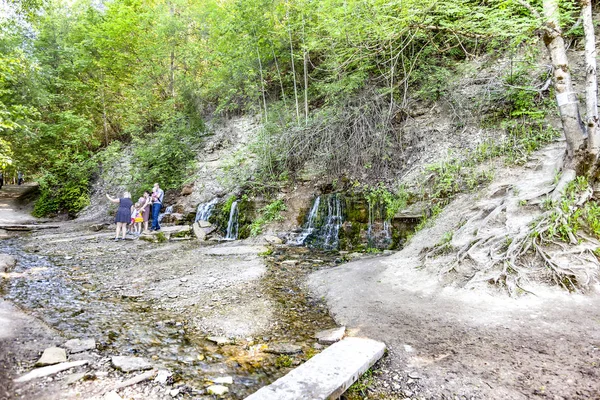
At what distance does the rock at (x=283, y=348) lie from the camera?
3.14 m

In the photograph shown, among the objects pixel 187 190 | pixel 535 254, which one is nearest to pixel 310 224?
pixel 535 254

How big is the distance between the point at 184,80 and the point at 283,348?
50.3 ft

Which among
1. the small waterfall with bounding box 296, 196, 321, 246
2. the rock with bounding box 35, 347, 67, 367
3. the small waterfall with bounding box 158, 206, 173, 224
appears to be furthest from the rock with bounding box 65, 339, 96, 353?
the small waterfall with bounding box 158, 206, 173, 224

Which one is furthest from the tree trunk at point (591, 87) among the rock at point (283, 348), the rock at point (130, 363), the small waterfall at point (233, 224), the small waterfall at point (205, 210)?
the small waterfall at point (205, 210)

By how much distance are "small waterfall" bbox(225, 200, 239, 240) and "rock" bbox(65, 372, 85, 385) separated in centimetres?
745

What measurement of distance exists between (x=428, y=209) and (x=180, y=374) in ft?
20.8

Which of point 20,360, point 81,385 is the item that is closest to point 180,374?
point 81,385

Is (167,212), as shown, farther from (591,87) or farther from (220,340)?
(591,87)

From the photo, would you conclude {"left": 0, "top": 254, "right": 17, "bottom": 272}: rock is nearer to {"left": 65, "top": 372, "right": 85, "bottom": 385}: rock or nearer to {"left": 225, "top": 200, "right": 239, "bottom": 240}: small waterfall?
{"left": 65, "top": 372, "right": 85, "bottom": 385}: rock

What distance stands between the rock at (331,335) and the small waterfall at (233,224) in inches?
273

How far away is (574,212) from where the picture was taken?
15.0 ft

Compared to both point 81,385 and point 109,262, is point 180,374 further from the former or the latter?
point 109,262

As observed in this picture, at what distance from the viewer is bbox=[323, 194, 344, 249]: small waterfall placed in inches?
329

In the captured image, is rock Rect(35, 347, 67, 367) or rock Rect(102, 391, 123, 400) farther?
rock Rect(35, 347, 67, 367)
